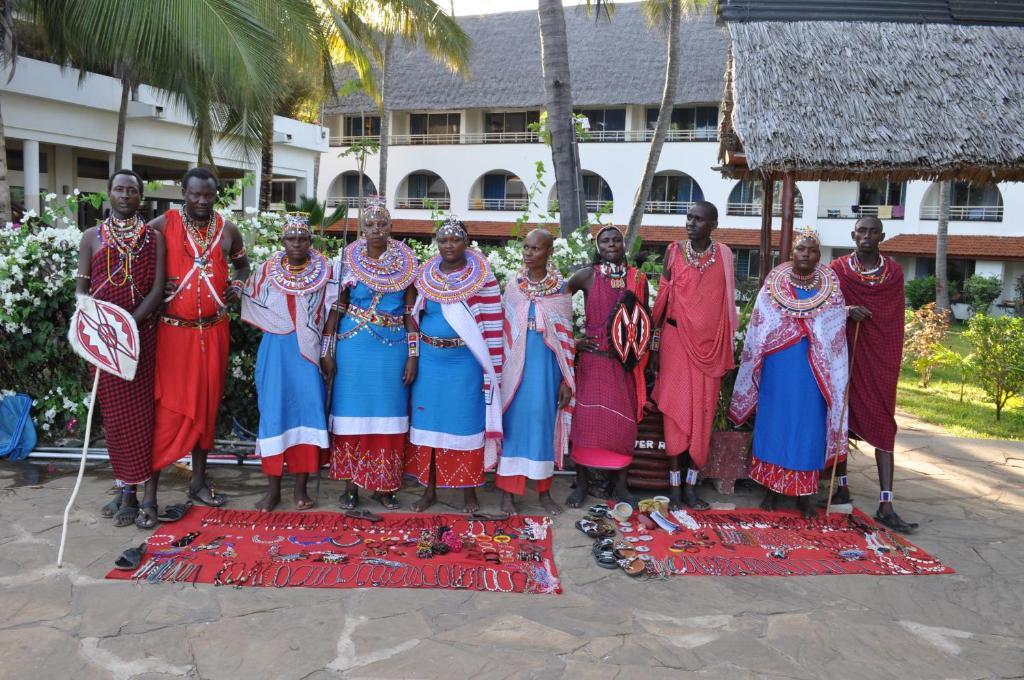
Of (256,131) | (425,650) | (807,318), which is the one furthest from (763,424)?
(256,131)

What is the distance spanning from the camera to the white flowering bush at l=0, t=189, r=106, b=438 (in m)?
5.66

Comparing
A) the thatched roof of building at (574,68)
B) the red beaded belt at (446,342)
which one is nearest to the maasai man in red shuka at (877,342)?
the red beaded belt at (446,342)

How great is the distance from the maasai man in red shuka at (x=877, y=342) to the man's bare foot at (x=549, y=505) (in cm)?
207

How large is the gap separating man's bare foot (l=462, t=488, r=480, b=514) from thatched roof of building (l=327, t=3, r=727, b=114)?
23743 millimetres

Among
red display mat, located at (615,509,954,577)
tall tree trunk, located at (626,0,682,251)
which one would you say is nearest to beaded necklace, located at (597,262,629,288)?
red display mat, located at (615,509,954,577)

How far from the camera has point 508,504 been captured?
509 centimetres

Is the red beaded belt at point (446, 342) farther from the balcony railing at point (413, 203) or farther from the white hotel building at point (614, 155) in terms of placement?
the balcony railing at point (413, 203)

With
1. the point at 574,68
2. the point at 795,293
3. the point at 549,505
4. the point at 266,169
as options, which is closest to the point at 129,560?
the point at 549,505

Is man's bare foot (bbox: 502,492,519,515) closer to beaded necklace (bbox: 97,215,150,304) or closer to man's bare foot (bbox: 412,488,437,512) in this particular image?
man's bare foot (bbox: 412,488,437,512)

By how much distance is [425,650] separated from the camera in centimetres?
336

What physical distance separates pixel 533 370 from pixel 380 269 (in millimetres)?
1129

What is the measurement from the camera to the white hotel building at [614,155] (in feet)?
86.3

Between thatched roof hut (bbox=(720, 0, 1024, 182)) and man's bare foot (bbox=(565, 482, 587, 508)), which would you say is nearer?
man's bare foot (bbox=(565, 482, 587, 508))

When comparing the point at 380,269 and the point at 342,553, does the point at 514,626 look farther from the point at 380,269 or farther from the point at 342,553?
the point at 380,269
